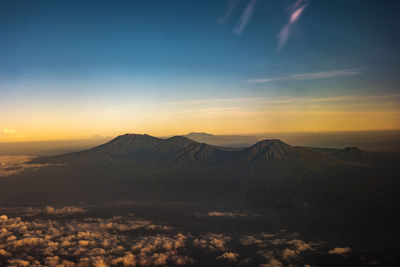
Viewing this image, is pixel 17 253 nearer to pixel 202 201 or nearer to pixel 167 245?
pixel 167 245

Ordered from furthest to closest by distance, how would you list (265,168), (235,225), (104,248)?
(265,168) < (235,225) < (104,248)

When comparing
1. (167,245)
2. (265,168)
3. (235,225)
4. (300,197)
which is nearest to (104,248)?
(167,245)

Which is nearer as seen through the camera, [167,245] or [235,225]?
[167,245]

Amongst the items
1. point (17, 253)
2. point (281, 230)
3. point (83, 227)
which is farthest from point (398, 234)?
point (17, 253)

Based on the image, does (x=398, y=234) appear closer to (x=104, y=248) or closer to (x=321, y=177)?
(x=321, y=177)

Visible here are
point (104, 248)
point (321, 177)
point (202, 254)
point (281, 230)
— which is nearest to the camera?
point (202, 254)

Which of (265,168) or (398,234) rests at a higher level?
(265,168)
